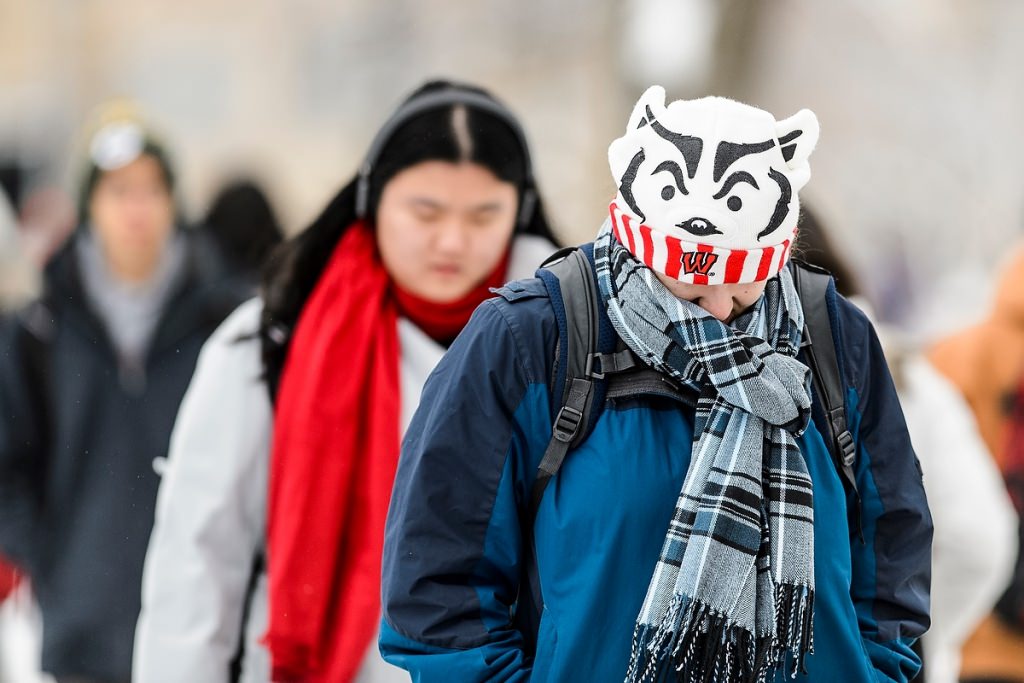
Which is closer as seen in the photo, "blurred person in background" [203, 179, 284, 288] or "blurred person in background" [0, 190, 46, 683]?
"blurred person in background" [0, 190, 46, 683]

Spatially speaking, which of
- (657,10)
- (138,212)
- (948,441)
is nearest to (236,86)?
(657,10)

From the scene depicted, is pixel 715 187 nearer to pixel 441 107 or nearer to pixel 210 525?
pixel 441 107

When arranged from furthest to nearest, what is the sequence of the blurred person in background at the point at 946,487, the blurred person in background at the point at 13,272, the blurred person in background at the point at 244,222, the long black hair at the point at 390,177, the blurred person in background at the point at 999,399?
the blurred person in background at the point at 13,272 < the blurred person in background at the point at 244,222 < the blurred person in background at the point at 999,399 < the blurred person in background at the point at 946,487 < the long black hair at the point at 390,177

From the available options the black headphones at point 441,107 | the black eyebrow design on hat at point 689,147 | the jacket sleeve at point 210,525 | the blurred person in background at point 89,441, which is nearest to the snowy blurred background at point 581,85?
the blurred person in background at point 89,441

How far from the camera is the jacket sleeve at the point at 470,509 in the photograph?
2.29 meters

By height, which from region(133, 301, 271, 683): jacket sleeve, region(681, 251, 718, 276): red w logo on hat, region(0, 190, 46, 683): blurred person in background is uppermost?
region(681, 251, 718, 276): red w logo on hat

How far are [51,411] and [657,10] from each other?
8.83 meters

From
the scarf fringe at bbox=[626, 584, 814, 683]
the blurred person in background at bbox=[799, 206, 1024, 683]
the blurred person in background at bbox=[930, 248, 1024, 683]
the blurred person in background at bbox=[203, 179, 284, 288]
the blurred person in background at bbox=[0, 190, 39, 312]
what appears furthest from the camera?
the blurred person in background at bbox=[0, 190, 39, 312]

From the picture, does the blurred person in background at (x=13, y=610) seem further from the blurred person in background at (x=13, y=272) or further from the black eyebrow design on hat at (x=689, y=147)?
the black eyebrow design on hat at (x=689, y=147)

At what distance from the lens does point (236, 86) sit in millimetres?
20656

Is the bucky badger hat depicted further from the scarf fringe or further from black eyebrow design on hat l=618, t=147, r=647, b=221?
the scarf fringe

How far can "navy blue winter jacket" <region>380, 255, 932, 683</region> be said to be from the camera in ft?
7.37

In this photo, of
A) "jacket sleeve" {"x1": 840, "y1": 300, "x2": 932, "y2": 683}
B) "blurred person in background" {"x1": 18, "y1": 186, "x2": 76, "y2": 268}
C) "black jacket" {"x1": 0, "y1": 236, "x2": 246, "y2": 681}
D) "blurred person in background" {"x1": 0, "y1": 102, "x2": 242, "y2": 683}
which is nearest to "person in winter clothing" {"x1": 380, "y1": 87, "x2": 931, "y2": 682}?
"jacket sleeve" {"x1": 840, "y1": 300, "x2": 932, "y2": 683}

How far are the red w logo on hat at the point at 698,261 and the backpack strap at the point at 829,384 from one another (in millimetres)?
260
